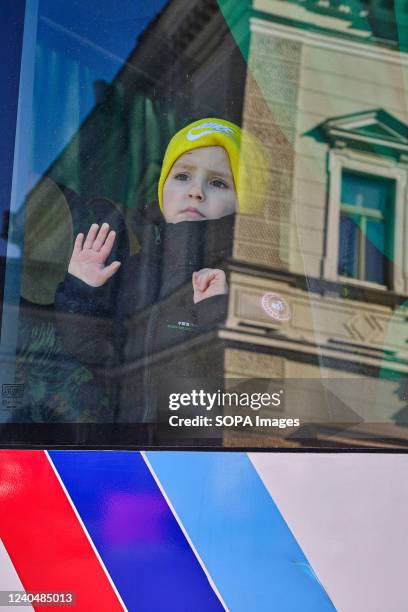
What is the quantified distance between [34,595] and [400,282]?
4.86ft

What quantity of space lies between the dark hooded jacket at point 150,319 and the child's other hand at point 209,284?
2 centimetres

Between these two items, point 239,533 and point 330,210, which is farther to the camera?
point 330,210

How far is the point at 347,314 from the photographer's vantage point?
2.62 m

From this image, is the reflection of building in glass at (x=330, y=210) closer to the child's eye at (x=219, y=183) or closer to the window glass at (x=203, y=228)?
the window glass at (x=203, y=228)

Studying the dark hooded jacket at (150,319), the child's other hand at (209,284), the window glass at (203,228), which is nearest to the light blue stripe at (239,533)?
the window glass at (203,228)

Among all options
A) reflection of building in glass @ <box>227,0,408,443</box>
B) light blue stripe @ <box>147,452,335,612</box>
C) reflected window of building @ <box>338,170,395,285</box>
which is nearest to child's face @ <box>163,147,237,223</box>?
reflection of building in glass @ <box>227,0,408,443</box>

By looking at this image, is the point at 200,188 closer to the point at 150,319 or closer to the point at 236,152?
the point at 236,152

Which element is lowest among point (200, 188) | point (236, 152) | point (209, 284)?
point (209, 284)

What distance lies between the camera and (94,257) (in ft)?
8.64

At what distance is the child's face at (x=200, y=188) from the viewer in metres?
2.64

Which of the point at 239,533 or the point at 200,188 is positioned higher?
the point at 200,188

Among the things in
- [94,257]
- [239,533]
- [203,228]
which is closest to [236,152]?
[203,228]

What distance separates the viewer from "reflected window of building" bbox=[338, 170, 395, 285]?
8.65 feet

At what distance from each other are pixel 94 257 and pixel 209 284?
1.24 feet
